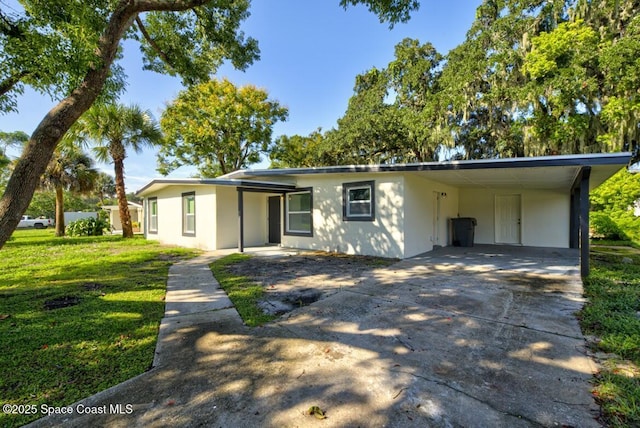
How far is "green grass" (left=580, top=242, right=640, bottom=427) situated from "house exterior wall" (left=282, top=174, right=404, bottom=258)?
4.22 metres

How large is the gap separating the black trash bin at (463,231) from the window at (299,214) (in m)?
5.52

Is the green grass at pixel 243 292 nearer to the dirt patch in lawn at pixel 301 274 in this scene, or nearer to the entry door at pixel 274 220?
the dirt patch in lawn at pixel 301 274

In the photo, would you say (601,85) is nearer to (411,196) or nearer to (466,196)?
(466,196)

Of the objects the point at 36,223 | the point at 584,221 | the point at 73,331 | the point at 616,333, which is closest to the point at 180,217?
the point at 73,331

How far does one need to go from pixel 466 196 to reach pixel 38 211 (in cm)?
4898

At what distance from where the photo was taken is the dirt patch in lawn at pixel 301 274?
15.8 ft

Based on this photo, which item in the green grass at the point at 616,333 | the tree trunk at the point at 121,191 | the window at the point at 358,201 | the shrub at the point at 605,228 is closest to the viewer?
the green grass at the point at 616,333

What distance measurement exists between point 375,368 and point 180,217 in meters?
11.7

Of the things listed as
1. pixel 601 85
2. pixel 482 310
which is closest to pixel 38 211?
pixel 482 310

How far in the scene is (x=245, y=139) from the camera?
2230cm

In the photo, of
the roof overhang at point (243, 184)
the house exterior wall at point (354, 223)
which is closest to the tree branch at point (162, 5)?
the roof overhang at point (243, 184)

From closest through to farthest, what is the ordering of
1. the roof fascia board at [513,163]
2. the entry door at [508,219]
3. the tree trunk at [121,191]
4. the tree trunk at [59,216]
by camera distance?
the roof fascia board at [513,163], the entry door at [508,219], the tree trunk at [121,191], the tree trunk at [59,216]

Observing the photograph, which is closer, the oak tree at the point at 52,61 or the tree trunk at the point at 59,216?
the oak tree at the point at 52,61

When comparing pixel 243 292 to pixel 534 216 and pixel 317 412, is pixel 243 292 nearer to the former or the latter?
pixel 317 412
